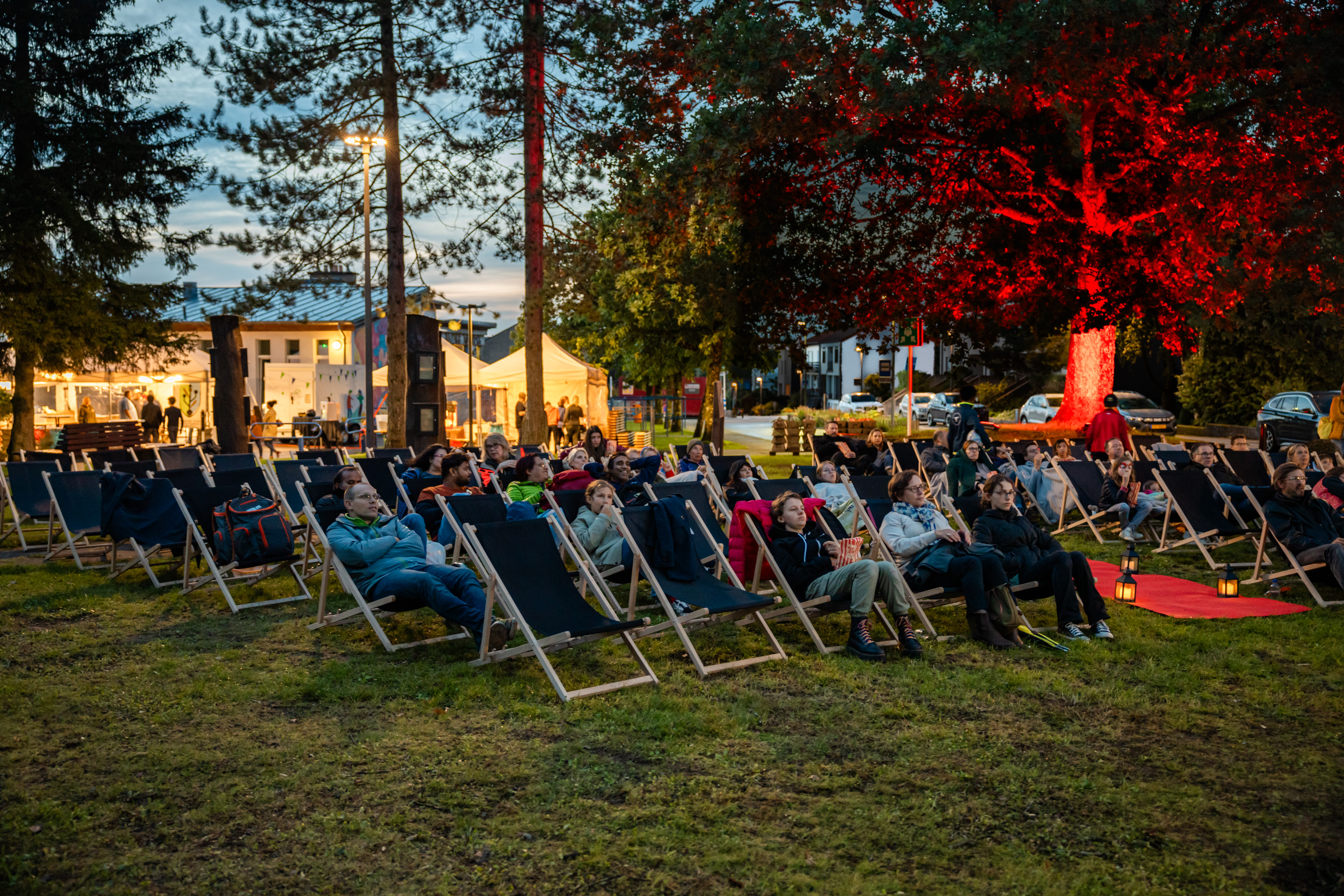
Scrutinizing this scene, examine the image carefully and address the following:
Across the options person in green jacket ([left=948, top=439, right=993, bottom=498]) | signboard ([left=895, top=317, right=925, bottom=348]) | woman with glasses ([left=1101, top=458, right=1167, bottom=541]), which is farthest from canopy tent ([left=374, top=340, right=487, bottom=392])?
woman with glasses ([left=1101, top=458, right=1167, bottom=541])

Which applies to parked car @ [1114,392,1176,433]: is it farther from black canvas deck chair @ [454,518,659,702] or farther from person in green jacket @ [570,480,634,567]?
black canvas deck chair @ [454,518,659,702]

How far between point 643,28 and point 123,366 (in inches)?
639

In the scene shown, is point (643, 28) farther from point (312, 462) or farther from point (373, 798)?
point (373, 798)

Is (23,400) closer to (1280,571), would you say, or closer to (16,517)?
(16,517)

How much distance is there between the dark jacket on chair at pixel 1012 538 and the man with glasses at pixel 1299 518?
6.86 feet

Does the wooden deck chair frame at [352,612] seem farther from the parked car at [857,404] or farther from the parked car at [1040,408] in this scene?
the parked car at [857,404]

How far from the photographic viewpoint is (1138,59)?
15.7 m

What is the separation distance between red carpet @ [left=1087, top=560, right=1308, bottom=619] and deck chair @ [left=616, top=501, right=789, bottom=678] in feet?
9.75

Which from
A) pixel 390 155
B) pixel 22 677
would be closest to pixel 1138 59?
pixel 390 155

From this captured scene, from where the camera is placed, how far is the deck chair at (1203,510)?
8930 millimetres

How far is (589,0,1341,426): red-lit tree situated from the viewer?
15.9 meters

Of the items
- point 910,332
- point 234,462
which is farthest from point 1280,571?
point 910,332

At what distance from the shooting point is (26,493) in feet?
32.8

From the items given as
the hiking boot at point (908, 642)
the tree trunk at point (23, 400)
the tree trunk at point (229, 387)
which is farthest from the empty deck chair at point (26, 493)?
the tree trunk at point (23, 400)
